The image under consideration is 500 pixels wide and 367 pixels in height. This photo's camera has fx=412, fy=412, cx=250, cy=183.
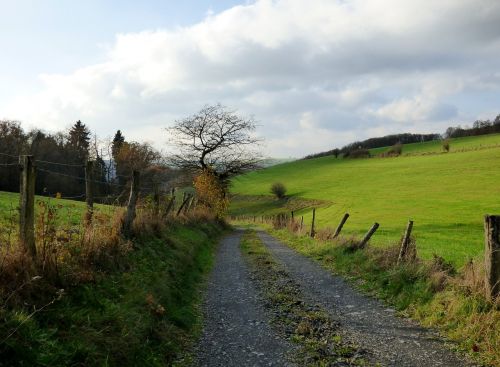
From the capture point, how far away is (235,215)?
262 feet

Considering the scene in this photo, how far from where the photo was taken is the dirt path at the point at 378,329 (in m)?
6.66

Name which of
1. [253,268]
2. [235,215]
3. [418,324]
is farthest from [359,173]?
[418,324]

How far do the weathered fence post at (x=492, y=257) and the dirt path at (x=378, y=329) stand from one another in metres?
1.49

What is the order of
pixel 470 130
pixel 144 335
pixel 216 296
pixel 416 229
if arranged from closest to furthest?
pixel 144 335 → pixel 216 296 → pixel 416 229 → pixel 470 130

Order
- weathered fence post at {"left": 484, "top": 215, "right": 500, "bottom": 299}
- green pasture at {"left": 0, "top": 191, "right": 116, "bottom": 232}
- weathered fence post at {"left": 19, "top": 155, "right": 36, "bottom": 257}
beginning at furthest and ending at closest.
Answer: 1. green pasture at {"left": 0, "top": 191, "right": 116, "bottom": 232}
2. weathered fence post at {"left": 484, "top": 215, "right": 500, "bottom": 299}
3. weathered fence post at {"left": 19, "top": 155, "right": 36, "bottom": 257}

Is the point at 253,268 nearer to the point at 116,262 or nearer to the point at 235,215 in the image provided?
the point at 116,262

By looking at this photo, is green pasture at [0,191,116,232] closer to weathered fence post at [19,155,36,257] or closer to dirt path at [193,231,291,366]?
weathered fence post at [19,155,36,257]

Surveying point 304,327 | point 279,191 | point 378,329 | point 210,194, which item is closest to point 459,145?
point 279,191

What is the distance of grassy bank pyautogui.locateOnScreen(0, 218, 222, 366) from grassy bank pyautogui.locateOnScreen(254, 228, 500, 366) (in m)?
4.75

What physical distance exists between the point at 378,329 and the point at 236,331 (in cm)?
279

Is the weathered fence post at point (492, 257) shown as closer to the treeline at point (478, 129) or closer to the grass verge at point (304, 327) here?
the grass verge at point (304, 327)

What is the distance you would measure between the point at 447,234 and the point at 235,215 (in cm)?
5418

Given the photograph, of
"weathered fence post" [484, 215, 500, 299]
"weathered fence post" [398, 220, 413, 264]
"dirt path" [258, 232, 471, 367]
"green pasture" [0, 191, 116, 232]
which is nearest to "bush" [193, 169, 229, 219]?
"green pasture" [0, 191, 116, 232]

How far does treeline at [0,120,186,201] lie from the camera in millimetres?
41531
